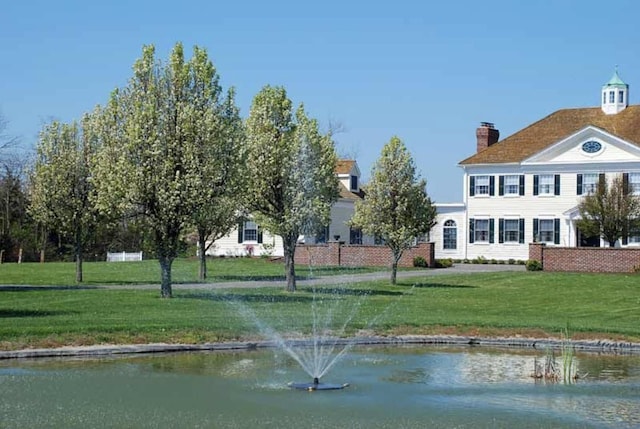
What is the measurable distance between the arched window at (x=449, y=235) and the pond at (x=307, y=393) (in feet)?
130

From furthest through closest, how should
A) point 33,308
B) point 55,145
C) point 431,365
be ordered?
point 55,145 → point 33,308 → point 431,365

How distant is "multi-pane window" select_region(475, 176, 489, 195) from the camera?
198ft

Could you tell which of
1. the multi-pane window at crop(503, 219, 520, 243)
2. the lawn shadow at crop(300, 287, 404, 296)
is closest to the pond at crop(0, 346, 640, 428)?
the lawn shadow at crop(300, 287, 404, 296)

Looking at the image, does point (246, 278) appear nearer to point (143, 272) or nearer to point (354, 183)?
point (143, 272)

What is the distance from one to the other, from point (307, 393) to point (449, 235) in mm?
45370

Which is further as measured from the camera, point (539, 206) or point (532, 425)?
point (539, 206)

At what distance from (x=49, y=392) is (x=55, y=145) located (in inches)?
943

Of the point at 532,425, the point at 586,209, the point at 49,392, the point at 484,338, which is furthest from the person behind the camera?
the point at 586,209

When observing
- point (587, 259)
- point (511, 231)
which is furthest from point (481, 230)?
point (587, 259)

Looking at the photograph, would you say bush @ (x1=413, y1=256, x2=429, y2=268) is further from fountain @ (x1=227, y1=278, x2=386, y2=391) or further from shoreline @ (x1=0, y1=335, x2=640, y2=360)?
shoreline @ (x1=0, y1=335, x2=640, y2=360)

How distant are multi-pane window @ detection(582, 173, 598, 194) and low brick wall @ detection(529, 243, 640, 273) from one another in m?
7.92

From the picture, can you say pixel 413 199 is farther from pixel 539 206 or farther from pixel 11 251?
pixel 11 251

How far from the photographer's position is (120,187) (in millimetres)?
30062

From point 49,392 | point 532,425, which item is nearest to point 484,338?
point 532,425
